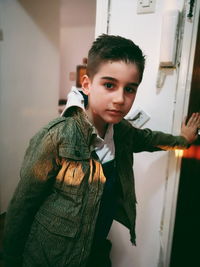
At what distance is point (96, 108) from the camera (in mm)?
803

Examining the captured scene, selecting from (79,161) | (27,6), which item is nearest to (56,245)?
(79,161)

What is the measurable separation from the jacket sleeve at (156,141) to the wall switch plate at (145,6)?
0.68m

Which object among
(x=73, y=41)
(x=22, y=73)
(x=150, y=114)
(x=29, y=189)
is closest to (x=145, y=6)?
(x=150, y=114)

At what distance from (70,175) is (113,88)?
358mm

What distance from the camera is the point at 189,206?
122 cm

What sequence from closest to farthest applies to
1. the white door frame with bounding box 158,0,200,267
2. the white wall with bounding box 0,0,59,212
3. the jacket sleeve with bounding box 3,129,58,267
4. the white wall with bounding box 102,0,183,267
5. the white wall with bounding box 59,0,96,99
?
the jacket sleeve with bounding box 3,129,58,267
the white door frame with bounding box 158,0,200,267
the white wall with bounding box 102,0,183,267
the white wall with bounding box 0,0,59,212
the white wall with bounding box 59,0,96,99

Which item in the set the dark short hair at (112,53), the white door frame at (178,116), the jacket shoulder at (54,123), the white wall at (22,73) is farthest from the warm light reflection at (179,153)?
the white wall at (22,73)

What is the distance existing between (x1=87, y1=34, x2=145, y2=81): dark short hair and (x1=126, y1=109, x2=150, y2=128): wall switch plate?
0.49 meters

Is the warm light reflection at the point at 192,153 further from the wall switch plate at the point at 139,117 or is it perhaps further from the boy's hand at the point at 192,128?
the wall switch plate at the point at 139,117

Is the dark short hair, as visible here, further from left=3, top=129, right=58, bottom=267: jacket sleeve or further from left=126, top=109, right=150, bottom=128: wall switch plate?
left=126, top=109, right=150, bottom=128: wall switch plate

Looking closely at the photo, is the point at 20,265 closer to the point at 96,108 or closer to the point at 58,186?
the point at 58,186

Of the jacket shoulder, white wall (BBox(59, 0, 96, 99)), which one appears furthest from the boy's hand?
white wall (BBox(59, 0, 96, 99))

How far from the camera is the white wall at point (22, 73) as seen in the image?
2.14 m

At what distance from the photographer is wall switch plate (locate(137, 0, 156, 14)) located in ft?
3.82
